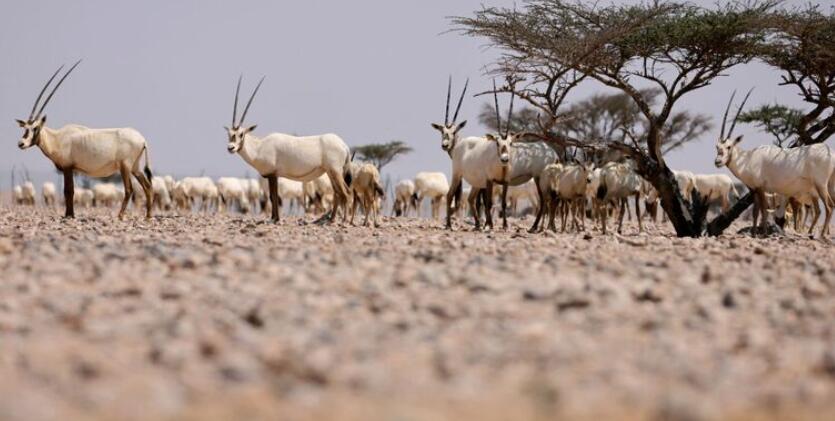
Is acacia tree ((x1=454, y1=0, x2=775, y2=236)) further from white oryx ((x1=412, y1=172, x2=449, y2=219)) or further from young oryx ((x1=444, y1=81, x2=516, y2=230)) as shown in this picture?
white oryx ((x1=412, y1=172, x2=449, y2=219))

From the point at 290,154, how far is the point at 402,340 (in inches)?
466

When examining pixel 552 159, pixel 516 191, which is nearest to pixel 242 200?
pixel 516 191

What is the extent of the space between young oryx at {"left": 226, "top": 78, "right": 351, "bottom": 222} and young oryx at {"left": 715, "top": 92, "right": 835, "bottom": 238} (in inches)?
251

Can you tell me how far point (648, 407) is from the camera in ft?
11.1

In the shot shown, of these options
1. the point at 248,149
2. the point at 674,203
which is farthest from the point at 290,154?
the point at 674,203

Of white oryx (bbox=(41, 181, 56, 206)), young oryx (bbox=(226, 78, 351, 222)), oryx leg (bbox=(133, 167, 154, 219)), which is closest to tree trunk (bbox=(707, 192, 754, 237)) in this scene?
young oryx (bbox=(226, 78, 351, 222))

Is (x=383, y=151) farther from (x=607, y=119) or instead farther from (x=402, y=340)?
(x=402, y=340)

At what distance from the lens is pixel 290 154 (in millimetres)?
15734

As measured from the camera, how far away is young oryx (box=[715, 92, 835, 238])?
13.5 m

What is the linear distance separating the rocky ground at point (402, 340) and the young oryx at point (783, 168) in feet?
24.0

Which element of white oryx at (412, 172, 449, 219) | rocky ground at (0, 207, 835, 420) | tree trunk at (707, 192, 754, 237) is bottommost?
rocky ground at (0, 207, 835, 420)

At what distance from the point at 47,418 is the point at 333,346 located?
1.36 m

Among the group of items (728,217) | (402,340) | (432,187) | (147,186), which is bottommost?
(402,340)

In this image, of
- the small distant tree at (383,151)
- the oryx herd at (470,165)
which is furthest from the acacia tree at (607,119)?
the oryx herd at (470,165)
